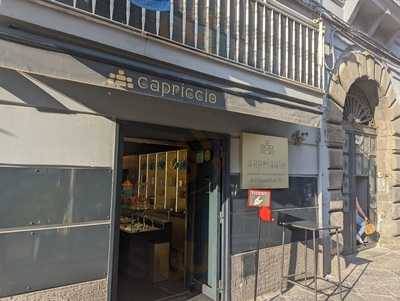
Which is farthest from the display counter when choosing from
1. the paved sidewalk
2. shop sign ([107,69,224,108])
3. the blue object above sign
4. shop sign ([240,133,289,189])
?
the blue object above sign

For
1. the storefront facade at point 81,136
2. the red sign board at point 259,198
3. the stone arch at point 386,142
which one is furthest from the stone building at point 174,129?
the red sign board at point 259,198

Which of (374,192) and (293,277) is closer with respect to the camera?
(293,277)

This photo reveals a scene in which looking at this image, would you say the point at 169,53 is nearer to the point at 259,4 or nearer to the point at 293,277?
the point at 259,4

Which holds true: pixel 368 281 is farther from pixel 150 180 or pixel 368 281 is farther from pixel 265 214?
pixel 150 180

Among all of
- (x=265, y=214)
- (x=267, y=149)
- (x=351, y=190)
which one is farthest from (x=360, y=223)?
(x=265, y=214)

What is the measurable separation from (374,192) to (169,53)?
6.69 metres

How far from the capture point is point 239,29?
4.46 metres

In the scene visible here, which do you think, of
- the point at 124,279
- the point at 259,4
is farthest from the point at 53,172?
the point at 259,4

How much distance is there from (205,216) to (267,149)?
1.33 m

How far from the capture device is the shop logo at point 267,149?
494 cm

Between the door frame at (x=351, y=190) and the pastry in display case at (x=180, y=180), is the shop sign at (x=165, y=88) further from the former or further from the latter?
the door frame at (x=351, y=190)

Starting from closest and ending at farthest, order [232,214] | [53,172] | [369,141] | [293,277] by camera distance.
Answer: [53,172], [232,214], [293,277], [369,141]

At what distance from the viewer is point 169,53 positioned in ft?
11.8

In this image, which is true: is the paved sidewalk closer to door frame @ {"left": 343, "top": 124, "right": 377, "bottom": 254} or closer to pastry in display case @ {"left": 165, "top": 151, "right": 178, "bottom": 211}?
door frame @ {"left": 343, "top": 124, "right": 377, "bottom": 254}
